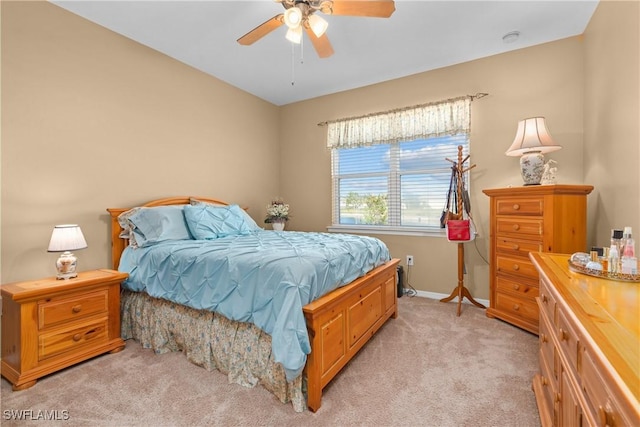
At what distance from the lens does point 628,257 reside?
119 centimetres

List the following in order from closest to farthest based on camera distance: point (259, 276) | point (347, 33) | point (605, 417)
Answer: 1. point (605, 417)
2. point (259, 276)
3. point (347, 33)

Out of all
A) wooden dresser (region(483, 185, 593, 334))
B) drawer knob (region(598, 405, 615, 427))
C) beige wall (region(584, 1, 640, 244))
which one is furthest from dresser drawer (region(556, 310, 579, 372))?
wooden dresser (region(483, 185, 593, 334))

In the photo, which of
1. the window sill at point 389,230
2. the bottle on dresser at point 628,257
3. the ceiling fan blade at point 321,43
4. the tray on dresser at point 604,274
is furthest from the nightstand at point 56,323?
the bottle on dresser at point 628,257

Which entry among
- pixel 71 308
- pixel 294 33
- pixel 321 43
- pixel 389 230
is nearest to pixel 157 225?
pixel 71 308

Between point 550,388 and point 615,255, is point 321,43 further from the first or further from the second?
point 550,388

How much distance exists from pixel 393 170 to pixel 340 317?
244 centimetres

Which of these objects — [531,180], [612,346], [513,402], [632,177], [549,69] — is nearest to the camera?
[612,346]

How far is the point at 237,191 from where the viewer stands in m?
4.11

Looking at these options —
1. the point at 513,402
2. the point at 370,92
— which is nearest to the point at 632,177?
the point at 513,402

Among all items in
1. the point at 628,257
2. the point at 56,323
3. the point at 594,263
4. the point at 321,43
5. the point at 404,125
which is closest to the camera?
the point at 628,257

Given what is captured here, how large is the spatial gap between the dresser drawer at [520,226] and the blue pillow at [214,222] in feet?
8.34

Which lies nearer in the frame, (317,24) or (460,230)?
(317,24)

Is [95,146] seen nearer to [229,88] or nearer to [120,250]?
[120,250]

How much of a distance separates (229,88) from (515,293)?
4.01 meters
